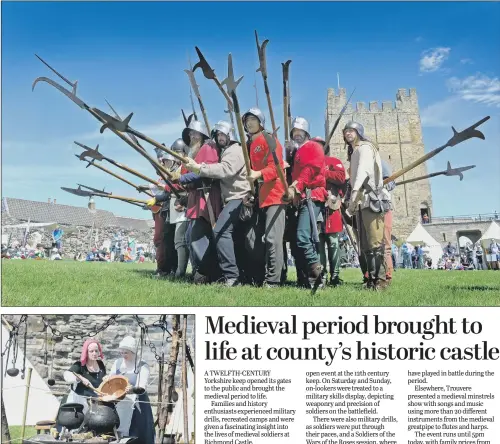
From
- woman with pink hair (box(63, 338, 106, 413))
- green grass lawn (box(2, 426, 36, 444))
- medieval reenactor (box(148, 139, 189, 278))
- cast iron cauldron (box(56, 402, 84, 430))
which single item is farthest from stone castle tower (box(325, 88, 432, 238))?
green grass lawn (box(2, 426, 36, 444))

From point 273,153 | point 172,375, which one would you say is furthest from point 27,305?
point 273,153

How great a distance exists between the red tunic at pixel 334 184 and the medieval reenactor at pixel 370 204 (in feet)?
1.11

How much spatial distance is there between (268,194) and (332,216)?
2.54ft

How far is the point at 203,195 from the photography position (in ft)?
17.0

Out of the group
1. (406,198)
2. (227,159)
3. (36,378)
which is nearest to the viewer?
(36,378)

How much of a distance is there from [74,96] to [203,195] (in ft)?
4.69

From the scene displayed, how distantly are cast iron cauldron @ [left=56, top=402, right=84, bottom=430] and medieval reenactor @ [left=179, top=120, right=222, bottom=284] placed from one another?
1.48 meters

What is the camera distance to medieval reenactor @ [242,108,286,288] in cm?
488

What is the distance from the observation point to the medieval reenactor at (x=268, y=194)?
16.0 ft

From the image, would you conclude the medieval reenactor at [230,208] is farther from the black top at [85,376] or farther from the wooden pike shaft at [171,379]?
the black top at [85,376]

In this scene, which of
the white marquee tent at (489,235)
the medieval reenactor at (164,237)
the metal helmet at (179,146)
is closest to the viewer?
the metal helmet at (179,146)

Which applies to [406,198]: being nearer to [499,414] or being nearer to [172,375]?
[499,414]

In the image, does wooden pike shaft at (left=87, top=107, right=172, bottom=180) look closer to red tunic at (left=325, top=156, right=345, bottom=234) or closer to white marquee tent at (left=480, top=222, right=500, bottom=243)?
red tunic at (left=325, top=156, right=345, bottom=234)

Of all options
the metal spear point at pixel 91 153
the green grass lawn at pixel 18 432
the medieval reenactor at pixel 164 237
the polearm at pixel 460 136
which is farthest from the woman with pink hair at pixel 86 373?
the polearm at pixel 460 136
